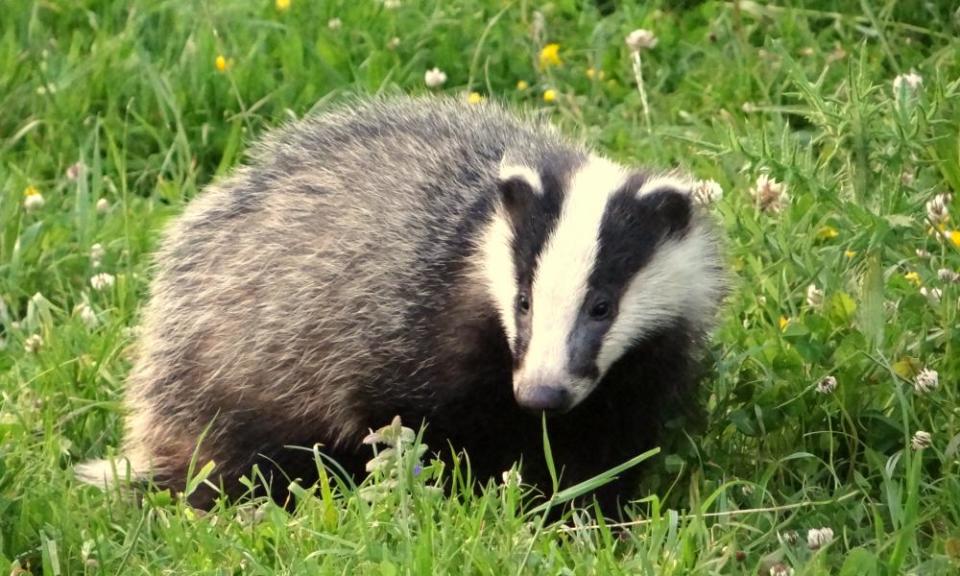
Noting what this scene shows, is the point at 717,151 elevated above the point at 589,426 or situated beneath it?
elevated above

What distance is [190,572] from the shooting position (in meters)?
4.20

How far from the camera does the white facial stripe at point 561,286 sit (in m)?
4.42

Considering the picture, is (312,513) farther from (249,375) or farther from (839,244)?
(839,244)

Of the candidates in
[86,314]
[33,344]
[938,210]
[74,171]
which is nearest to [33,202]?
[74,171]

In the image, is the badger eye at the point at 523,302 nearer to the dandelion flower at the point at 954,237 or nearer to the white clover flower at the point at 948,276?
the white clover flower at the point at 948,276

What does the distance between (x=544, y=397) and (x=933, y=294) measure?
1344mm

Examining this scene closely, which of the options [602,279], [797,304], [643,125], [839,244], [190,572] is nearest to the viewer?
[190,572]

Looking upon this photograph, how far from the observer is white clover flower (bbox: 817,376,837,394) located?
5051 millimetres

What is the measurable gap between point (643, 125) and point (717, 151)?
1859 mm

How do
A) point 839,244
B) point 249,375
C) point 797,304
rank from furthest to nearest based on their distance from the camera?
point 797,304 < point 249,375 < point 839,244

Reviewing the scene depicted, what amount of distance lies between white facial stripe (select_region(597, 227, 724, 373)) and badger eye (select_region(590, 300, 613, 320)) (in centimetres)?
4

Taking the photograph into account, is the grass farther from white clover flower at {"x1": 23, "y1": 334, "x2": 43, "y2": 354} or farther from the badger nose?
the badger nose

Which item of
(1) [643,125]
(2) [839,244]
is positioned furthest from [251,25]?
(2) [839,244]

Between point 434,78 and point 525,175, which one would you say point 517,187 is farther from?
point 434,78
